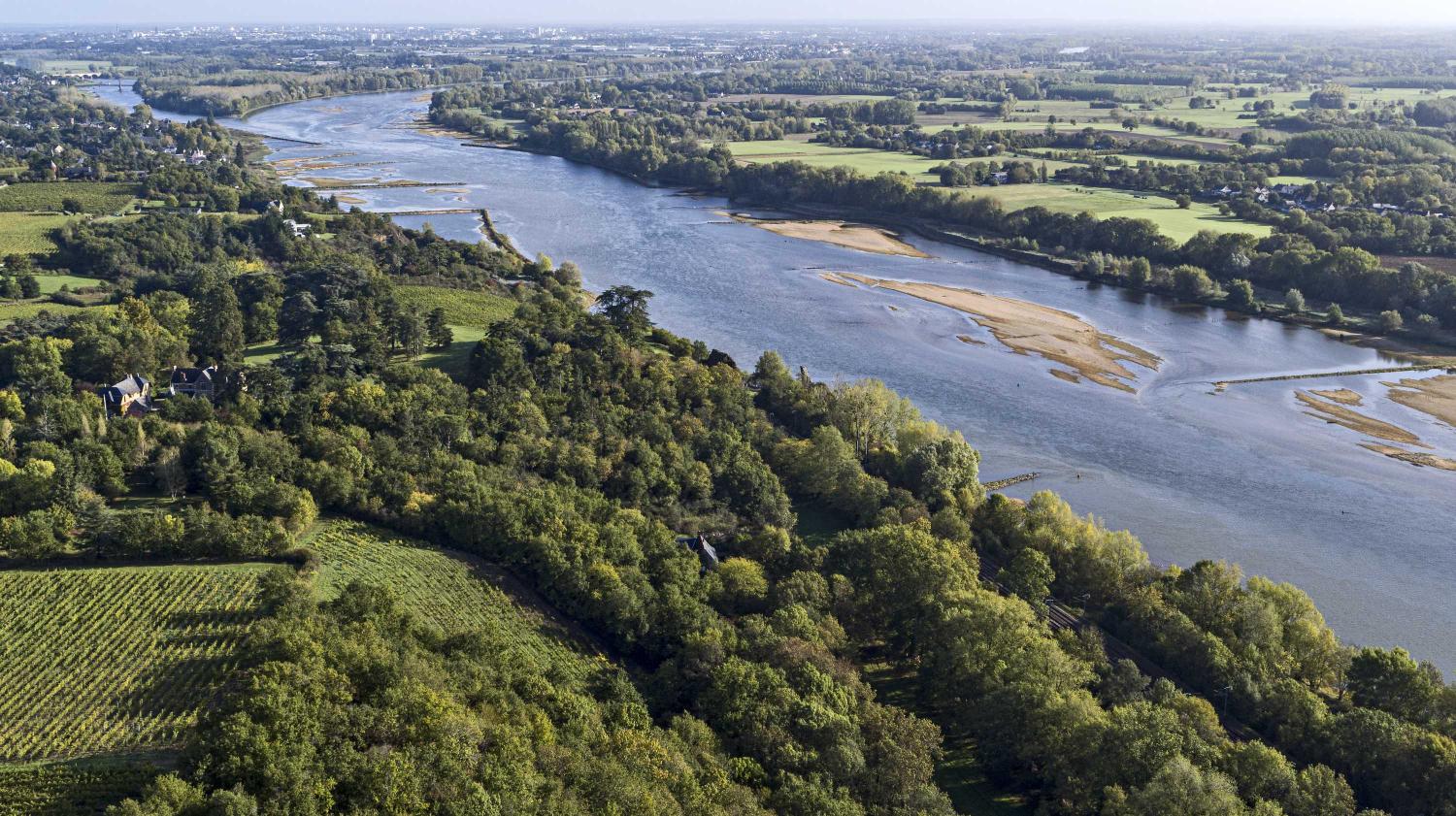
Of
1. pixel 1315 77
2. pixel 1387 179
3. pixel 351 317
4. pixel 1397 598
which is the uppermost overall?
pixel 1315 77

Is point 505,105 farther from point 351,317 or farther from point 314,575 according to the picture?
point 314,575

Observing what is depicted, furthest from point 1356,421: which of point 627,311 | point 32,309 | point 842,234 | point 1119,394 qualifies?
point 32,309

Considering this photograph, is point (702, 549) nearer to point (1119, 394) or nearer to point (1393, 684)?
point (1393, 684)

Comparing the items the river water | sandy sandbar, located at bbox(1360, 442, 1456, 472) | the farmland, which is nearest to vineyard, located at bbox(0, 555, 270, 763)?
the river water

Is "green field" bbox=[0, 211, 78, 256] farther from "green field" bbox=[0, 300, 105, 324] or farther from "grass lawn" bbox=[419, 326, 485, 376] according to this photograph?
"grass lawn" bbox=[419, 326, 485, 376]

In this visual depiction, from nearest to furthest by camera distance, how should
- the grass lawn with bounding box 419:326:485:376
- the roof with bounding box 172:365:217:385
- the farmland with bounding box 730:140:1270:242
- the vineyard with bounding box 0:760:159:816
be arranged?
1. the vineyard with bounding box 0:760:159:816
2. the roof with bounding box 172:365:217:385
3. the grass lawn with bounding box 419:326:485:376
4. the farmland with bounding box 730:140:1270:242

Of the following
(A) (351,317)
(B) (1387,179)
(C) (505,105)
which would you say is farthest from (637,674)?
(C) (505,105)

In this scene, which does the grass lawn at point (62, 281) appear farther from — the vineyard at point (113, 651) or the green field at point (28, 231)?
the vineyard at point (113, 651)
